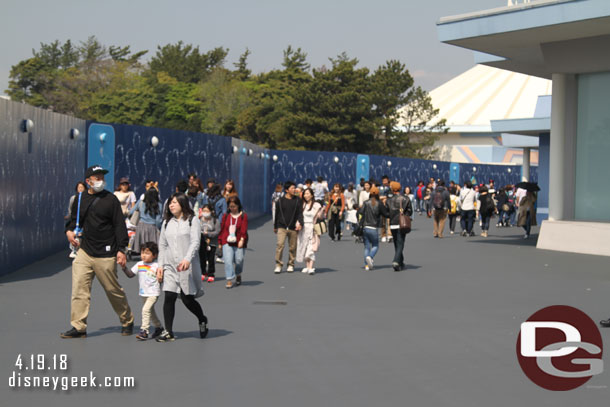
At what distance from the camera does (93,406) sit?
5.98m

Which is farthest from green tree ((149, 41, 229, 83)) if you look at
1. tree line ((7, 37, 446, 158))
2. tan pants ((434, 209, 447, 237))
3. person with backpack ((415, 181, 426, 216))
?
tan pants ((434, 209, 447, 237))

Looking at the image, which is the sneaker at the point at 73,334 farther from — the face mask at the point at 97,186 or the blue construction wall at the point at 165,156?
the blue construction wall at the point at 165,156

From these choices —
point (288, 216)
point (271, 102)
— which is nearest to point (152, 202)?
point (288, 216)

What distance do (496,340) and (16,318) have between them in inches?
216

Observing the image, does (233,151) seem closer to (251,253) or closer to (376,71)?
(251,253)

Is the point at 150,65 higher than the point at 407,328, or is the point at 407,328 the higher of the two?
the point at 150,65

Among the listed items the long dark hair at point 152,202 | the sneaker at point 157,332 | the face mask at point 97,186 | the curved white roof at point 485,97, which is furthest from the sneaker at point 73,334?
the curved white roof at point 485,97

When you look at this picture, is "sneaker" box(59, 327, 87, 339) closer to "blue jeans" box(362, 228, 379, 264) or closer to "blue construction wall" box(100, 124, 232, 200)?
"blue jeans" box(362, 228, 379, 264)

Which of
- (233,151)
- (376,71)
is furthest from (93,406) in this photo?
(376,71)

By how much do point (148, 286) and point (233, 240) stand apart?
179 inches

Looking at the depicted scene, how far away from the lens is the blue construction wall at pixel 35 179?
13.8 m

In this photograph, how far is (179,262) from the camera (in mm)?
8492

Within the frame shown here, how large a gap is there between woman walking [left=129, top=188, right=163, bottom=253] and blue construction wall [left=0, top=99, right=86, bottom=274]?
1.99 meters

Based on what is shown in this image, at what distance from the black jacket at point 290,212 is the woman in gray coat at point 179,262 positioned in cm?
630
